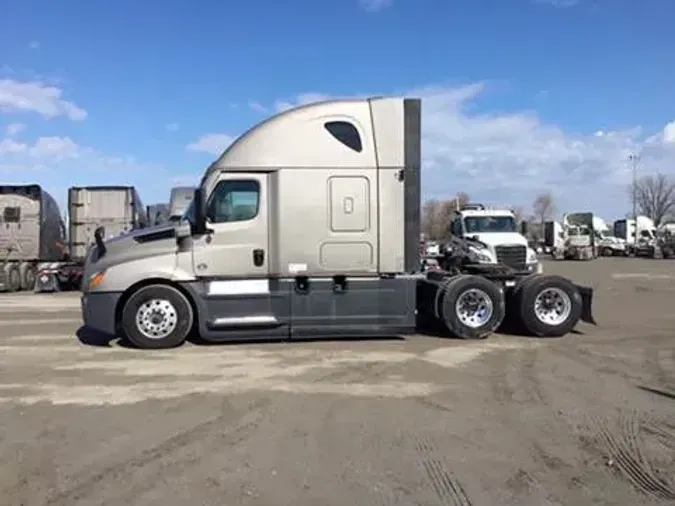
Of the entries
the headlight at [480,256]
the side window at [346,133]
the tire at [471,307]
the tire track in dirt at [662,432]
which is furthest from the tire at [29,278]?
the tire track in dirt at [662,432]

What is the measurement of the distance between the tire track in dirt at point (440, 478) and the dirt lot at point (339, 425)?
18 mm

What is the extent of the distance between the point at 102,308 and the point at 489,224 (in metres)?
14.5

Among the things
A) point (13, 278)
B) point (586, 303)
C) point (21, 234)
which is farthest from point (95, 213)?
point (586, 303)

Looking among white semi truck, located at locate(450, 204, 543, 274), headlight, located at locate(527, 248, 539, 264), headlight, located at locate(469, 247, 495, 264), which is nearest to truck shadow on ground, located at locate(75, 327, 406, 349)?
white semi truck, located at locate(450, 204, 543, 274)

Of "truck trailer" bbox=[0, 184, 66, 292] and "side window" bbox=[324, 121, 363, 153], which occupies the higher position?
"side window" bbox=[324, 121, 363, 153]

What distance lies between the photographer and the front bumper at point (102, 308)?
12.1 metres

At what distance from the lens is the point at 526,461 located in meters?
6.09

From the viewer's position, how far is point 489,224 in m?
23.9

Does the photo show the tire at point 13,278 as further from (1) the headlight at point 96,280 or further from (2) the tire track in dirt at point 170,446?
(2) the tire track in dirt at point 170,446

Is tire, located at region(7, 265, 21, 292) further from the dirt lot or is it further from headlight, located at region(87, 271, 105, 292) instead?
headlight, located at region(87, 271, 105, 292)

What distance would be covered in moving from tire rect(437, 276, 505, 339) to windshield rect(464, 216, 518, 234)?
10.5 meters

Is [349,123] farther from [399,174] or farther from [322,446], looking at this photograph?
[322,446]

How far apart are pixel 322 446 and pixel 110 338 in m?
7.82

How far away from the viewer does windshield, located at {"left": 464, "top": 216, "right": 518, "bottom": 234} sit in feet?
77.5
